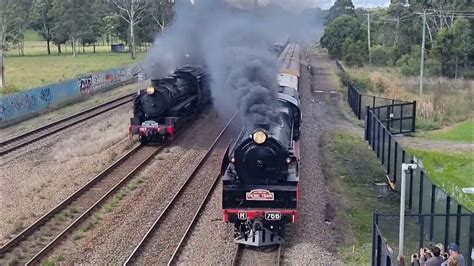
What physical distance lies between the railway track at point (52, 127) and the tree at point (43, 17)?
57.2 meters

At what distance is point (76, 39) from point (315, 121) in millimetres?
68837

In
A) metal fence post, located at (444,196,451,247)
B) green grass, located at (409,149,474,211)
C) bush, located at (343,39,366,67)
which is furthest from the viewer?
bush, located at (343,39,366,67)

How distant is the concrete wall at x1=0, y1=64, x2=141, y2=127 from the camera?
33.7 metres

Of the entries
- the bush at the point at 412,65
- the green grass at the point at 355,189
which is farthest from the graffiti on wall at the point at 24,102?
the bush at the point at 412,65

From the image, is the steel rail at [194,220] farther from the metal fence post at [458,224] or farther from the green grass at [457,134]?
the green grass at [457,134]

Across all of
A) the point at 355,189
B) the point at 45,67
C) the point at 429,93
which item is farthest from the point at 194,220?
the point at 45,67

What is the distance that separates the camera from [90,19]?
94.6 m

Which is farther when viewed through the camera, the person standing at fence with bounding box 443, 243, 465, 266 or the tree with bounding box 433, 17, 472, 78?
the tree with bounding box 433, 17, 472, 78

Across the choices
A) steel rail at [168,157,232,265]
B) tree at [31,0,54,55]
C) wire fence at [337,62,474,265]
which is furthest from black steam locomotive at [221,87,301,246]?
tree at [31,0,54,55]

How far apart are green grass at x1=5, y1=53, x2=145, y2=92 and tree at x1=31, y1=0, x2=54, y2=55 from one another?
566 centimetres

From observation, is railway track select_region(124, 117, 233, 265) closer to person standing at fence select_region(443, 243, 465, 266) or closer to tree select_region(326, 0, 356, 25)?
person standing at fence select_region(443, 243, 465, 266)

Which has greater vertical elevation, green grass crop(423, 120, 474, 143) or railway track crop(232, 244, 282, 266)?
green grass crop(423, 120, 474, 143)

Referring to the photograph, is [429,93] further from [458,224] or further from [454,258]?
[454,258]

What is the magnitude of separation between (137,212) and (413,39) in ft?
188
